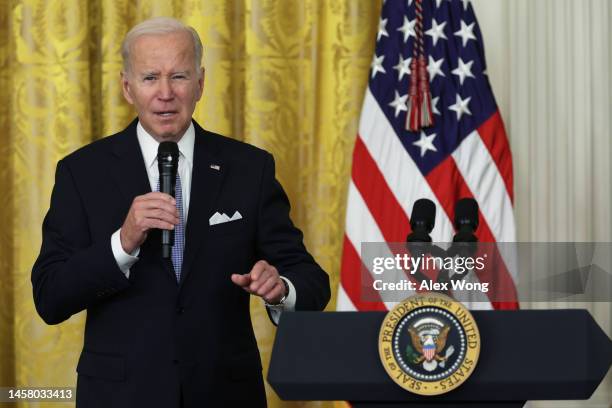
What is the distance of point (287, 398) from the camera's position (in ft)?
5.10

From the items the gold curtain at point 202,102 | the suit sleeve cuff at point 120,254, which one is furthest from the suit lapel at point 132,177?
the gold curtain at point 202,102

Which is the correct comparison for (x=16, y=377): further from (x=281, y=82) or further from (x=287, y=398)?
(x=287, y=398)

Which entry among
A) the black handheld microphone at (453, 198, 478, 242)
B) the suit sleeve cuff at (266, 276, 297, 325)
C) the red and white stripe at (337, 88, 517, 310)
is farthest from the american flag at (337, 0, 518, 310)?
the black handheld microphone at (453, 198, 478, 242)

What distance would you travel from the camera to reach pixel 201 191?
229 cm

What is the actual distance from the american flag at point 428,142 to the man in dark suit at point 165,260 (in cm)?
170

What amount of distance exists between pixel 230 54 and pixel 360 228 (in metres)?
1.11

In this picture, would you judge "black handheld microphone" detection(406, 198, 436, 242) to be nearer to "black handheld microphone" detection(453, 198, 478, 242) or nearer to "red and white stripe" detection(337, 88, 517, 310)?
"black handheld microphone" detection(453, 198, 478, 242)

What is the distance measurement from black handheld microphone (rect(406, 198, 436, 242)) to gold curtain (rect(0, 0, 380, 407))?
255cm

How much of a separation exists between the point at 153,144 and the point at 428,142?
1988 mm

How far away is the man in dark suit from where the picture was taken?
7.09 ft

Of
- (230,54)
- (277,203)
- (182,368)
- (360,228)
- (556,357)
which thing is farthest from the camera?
(230,54)

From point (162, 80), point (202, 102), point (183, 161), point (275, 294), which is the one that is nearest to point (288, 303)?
point (275, 294)

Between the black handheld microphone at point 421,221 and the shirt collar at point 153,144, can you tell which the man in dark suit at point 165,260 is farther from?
the black handheld microphone at point 421,221

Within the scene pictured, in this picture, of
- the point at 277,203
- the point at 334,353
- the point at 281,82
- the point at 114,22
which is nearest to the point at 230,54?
the point at 281,82
